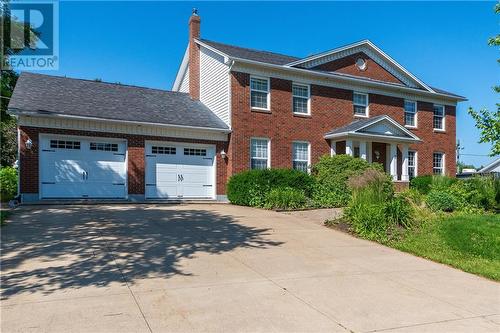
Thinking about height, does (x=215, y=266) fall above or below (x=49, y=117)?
below

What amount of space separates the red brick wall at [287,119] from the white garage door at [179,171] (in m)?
1.10

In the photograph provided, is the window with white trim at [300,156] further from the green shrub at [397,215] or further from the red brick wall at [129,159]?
the green shrub at [397,215]

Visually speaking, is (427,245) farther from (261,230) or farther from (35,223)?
(35,223)

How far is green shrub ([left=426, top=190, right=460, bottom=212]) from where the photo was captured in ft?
45.8

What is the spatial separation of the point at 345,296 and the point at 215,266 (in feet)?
7.14

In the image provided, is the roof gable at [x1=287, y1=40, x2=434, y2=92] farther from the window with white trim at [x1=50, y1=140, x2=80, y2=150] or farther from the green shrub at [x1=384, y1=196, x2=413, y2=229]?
the green shrub at [x1=384, y1=196, x2=413, y2=229]

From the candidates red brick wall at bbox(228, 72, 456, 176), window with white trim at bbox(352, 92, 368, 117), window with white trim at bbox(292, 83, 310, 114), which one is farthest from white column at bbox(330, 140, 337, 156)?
window with white trim at bbox(352, 92, 368, 117)

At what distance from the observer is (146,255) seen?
23.2 feet

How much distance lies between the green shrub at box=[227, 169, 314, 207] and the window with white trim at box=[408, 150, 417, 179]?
984 centimetres

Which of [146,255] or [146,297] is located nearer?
[146,297]

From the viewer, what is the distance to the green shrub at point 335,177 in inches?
626

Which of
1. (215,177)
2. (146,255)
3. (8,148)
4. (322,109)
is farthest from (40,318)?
(8,148)

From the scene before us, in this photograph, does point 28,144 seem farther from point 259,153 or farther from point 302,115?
point 302,115

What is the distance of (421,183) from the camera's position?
72.6 feet
